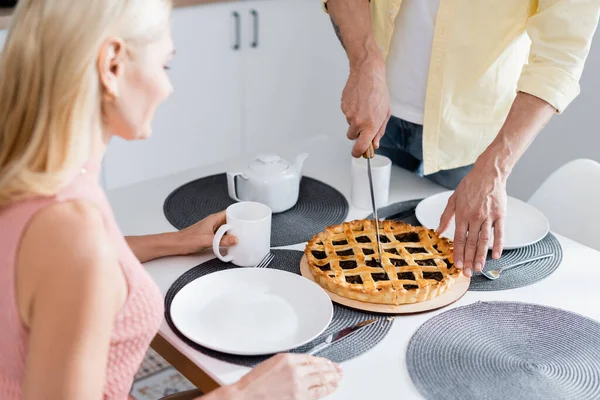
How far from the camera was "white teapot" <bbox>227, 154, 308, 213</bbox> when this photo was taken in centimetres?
163

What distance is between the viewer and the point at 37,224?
91 cm

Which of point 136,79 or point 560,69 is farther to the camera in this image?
point 560,69

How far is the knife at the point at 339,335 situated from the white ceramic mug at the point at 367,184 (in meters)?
0.48

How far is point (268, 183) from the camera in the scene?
5.31ft

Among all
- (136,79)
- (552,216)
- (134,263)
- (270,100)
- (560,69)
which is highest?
(136,79)

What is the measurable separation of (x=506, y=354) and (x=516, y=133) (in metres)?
0.49

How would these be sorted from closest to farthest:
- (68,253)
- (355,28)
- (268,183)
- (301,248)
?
(68,253) → (301,248) → (268,183) → (355,28)

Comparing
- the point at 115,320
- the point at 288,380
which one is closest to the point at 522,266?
the point at 288,380

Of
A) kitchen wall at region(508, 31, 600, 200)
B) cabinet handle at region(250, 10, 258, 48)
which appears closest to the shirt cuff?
kitchen wall at region(508, 31, 600, 200)

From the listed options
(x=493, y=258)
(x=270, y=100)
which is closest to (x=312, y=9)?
(x=270, y=100)

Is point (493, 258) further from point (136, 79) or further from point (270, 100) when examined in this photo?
point (270, 100)

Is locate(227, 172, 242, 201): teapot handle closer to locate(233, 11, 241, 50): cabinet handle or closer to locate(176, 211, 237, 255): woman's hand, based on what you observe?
locate(176, 211, 237, 255): woman's hand

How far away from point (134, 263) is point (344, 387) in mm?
355

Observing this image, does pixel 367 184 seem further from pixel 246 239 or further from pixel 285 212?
pixel 246 239
